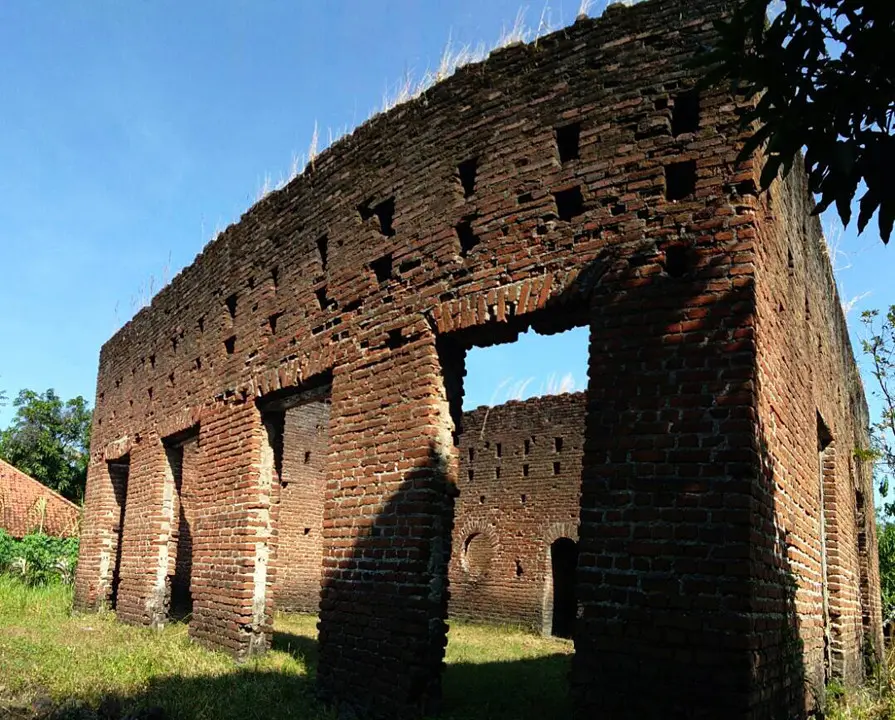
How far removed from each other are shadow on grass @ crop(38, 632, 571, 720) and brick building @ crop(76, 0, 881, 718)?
0.42 meters

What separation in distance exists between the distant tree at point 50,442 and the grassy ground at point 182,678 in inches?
961

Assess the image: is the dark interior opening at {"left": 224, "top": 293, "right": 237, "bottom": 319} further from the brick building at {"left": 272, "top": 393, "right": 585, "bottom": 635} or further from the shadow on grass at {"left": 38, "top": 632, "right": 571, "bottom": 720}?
the brick building at {"left": 272, "top": 393, "right": 585, "bottom": 635}

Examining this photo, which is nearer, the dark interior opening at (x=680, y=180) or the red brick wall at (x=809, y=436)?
the red brick wall at (x=809, y=436)

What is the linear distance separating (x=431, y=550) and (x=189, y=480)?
11309 mm

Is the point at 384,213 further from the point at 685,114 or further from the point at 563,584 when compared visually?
the point at 563,584

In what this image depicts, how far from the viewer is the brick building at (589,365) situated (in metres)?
4.85

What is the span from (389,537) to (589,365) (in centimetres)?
243

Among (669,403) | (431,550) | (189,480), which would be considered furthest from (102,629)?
(669,403)

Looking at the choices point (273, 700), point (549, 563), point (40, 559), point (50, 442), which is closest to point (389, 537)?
point (273, 700)

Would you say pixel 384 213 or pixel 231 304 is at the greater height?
pixel 384 213

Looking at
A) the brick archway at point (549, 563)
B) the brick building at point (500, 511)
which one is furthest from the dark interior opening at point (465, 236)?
the brick archway at point (549, 563)

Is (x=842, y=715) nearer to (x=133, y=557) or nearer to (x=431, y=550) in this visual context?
(x=431, y=550)

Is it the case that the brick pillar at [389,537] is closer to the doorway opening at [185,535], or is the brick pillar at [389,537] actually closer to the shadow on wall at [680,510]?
the shadow on wall at [680,510]

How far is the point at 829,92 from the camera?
9.48ft
